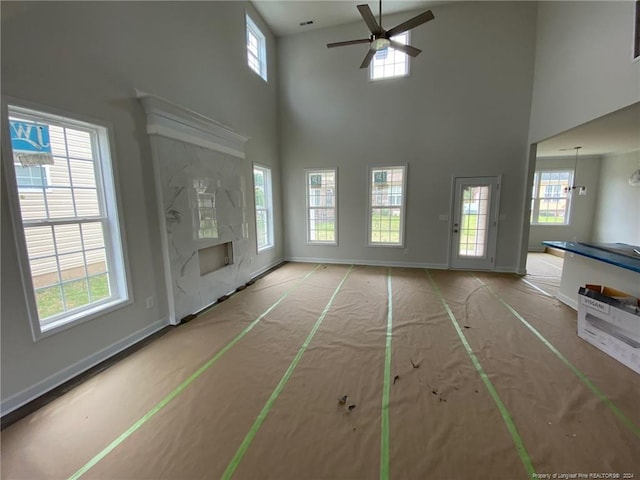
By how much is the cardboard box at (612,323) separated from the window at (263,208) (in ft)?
16.9

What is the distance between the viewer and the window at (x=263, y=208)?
566 centimetres

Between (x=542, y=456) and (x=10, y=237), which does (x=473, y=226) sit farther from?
(x=10, y=237)

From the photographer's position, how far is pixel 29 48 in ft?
6.38

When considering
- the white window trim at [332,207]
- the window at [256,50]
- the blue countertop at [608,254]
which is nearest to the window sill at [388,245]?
the white window trim at [332,207]

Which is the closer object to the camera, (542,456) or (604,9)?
(542,456)

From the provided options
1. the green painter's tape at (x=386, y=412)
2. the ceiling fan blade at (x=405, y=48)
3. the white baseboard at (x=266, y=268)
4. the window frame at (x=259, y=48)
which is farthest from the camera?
the white baseboard at (x=266, y=268)

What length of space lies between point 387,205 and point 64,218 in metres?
5.43

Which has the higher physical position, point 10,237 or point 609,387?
point 10,237

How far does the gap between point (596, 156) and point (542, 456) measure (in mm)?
9101

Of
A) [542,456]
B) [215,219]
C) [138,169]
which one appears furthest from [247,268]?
[542,456]

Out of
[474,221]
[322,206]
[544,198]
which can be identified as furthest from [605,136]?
[322,206]

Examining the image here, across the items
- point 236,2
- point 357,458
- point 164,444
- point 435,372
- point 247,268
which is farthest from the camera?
point 247,268

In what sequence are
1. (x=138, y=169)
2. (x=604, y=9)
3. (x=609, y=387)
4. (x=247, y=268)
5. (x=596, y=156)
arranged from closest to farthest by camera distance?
(x=609, y=387) < (x=138, y=169) < (x=604, y=9) < (x=247, y=268) < (x=596, y=156)

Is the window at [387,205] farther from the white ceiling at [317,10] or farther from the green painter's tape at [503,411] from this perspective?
the white ceiling at [317,10]
